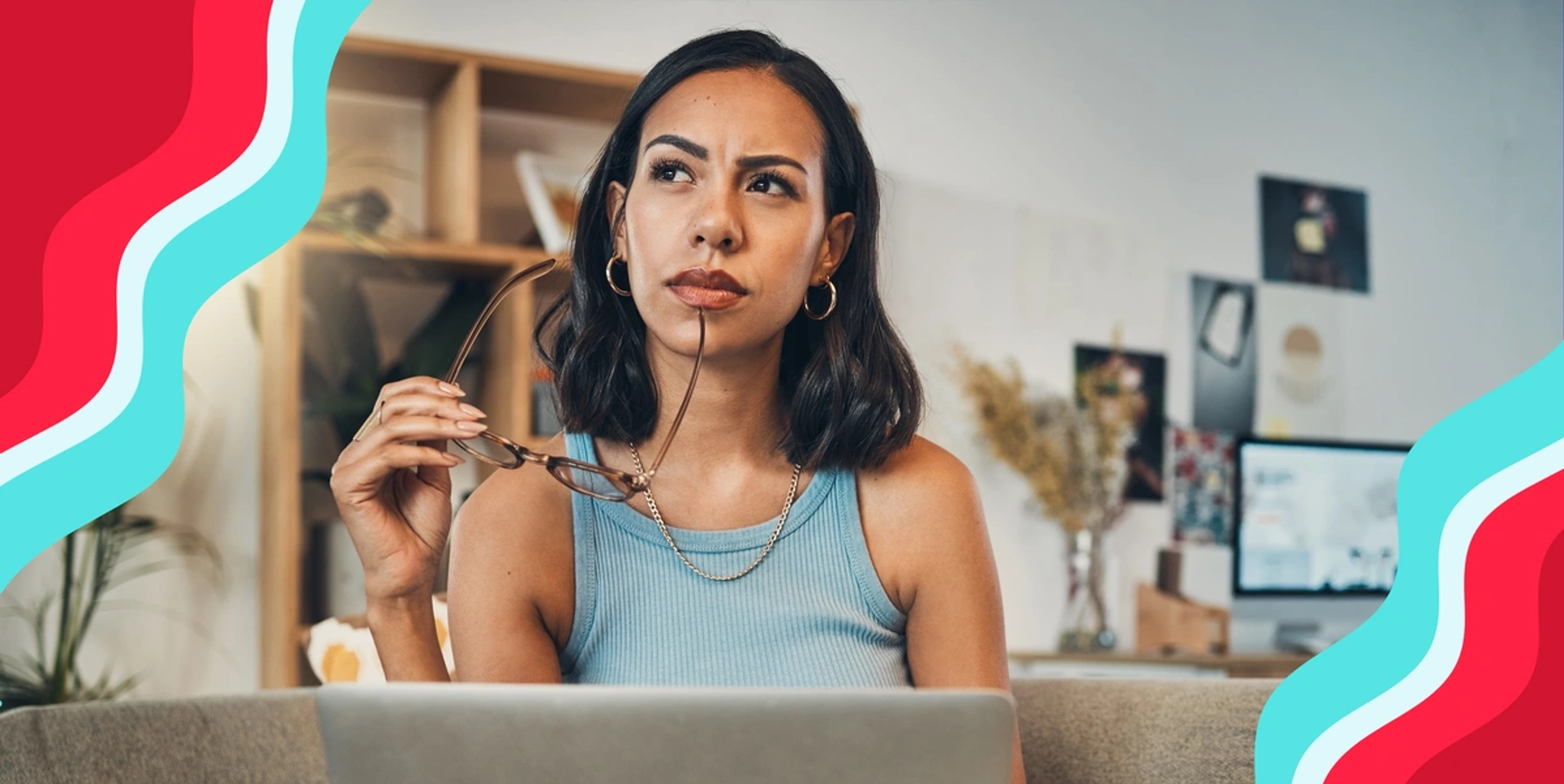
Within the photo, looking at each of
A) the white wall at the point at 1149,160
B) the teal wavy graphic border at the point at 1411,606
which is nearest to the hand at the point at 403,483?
the teal wavy graphic border at the point at 1411,606

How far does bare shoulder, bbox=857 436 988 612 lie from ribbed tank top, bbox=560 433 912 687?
15mm

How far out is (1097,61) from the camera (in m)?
3.35

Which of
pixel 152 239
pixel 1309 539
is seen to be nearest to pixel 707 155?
pixel 152 239

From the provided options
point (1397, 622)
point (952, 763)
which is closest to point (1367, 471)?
point (1397, 622)

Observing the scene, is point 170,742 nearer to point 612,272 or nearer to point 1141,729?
point 612,272

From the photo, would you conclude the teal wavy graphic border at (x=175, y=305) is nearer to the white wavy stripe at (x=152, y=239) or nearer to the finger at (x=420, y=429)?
the white wavy stripe at (x=152, y=239)

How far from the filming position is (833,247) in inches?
46.3

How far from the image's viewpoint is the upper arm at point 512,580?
1079mm

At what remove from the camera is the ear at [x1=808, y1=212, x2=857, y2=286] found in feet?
3.80

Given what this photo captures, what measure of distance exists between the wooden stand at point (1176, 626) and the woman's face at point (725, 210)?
2.19 meters

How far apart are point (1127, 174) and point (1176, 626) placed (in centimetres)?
112

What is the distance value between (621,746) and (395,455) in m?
0.39

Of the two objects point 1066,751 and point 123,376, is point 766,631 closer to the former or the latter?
point 1066,751

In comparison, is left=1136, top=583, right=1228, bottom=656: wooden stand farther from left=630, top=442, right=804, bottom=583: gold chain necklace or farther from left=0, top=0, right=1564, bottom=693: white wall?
left=630, top=442, right=804, bottom=583: gold chain necklace
